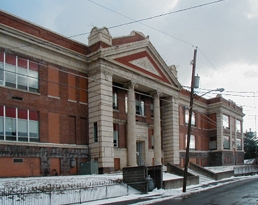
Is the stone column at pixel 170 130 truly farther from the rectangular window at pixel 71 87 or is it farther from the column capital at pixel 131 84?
the rectangular window at pixel 71 87

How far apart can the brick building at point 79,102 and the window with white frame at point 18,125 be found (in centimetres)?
7

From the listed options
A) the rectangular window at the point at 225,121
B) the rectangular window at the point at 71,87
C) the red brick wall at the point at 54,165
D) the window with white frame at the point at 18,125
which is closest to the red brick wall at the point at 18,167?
the red brick wall at the point at 54,165

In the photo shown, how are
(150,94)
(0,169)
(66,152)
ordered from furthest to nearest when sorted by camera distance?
(150,94), (66,152), (0,169)

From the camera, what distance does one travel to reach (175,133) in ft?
136

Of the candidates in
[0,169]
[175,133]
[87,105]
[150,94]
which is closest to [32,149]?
[0,169]

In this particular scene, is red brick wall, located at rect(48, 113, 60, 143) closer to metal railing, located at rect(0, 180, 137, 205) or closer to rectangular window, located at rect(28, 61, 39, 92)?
rectangular window, located at rect(28, 61, 39, 92)

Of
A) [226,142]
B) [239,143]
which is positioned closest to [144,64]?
[226,142]

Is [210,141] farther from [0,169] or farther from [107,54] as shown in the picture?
[0,169]

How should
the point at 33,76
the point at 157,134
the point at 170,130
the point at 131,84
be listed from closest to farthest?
the point at 33,76 < the point at 131,84 < the point at 157,134 < the point at 170,130

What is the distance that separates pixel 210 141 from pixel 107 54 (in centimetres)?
3192

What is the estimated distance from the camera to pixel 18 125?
81.8 feet

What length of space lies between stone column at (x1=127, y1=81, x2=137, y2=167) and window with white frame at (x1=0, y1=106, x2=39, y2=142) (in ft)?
33.9

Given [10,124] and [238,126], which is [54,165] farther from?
[238,126]

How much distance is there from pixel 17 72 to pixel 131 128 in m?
13.2
